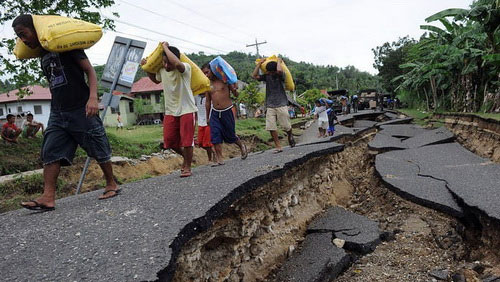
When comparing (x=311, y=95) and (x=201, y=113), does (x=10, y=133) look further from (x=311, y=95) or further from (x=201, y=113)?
(x=311, y=95)

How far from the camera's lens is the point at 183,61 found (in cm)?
455

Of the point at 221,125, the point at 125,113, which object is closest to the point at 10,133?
the point at 221,125

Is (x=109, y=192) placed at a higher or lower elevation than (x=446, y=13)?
lower

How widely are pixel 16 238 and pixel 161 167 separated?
6.54m

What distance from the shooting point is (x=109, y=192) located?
3764 mm

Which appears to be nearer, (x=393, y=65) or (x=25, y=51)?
(x=25, y=51)

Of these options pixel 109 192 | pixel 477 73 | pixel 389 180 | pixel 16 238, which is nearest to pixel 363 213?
pixel 389 180

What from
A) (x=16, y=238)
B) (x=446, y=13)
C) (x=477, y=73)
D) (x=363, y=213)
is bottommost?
(x=363, y=213)

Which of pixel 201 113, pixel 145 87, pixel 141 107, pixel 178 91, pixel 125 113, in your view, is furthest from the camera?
pixel 145 87

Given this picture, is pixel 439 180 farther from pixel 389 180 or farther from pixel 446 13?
pixel 446 13

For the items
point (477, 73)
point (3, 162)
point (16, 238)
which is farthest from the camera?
point (477, 73)

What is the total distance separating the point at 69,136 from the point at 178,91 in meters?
1.42

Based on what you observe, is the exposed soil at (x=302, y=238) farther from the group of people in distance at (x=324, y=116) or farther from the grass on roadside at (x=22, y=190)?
the group of people in distance at (x=324, y=116)

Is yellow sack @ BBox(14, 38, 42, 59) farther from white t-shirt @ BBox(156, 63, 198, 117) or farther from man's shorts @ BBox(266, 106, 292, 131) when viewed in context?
man's shorts @ BBox(266, 106, 292, 131)
